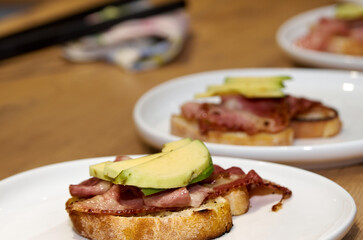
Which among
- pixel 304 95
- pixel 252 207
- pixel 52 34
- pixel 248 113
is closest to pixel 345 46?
pixel 304 95

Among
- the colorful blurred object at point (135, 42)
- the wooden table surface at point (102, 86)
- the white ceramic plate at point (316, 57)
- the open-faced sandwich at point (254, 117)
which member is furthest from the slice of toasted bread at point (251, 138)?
the colorful blurred object at point (135, 42)

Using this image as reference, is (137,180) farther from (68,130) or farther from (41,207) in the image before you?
(68,130)

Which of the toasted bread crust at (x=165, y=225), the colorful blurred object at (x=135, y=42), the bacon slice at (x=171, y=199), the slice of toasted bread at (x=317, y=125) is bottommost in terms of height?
the slice of toasted bread at (x=317, y=125)

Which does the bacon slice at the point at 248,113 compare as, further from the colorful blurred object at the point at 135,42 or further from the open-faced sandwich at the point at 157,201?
the colorful blurred object at the point at 135,42

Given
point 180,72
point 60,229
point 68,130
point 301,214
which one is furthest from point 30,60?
point 301,214

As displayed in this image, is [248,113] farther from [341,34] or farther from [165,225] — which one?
[341,34]

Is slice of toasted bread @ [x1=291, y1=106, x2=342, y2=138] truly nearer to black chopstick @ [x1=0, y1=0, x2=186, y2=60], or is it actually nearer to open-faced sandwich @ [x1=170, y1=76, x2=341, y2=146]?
open-faced sandwich @ [x1=170, y1=76, x2=341, y2=146]

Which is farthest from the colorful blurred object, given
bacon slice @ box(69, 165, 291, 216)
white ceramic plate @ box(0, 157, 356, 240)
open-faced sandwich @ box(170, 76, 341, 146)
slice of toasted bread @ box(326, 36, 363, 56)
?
bacon slice @ box(69, 165, 291, 216)
